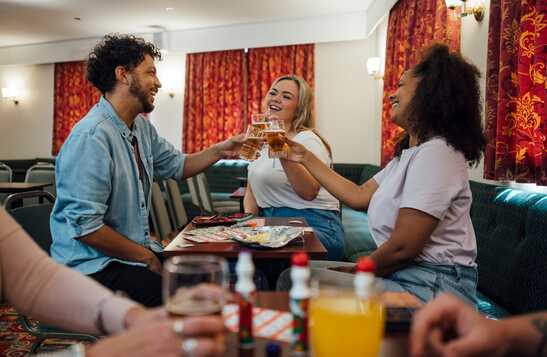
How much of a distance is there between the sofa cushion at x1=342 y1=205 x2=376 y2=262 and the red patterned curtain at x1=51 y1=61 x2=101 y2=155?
6.45m

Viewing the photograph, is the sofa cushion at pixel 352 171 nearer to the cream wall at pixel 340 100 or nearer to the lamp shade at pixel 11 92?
the cream wall at pixel 340 100

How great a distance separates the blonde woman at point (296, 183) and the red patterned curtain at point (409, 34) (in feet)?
2.48

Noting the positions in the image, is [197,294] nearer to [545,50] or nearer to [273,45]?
[545,50]

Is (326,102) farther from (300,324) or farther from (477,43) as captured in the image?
(300,324)

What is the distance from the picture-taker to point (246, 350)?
0.72 metres

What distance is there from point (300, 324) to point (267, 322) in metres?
0.18

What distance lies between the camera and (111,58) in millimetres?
2166

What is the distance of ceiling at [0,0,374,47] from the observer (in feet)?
21.1

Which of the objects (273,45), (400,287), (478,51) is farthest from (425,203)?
(273,45)

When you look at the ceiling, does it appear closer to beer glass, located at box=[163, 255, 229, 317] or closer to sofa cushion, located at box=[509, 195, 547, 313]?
sofa cushion, located at box=[509, 195, 547, 313]

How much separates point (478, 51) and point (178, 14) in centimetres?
489

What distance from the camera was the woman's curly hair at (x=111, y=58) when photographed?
7.12 ft

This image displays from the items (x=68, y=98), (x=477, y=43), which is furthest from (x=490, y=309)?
(x=68, y=98)

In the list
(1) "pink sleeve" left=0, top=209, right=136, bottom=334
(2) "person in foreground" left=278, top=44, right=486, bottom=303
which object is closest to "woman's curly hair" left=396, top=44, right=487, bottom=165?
(2) "person in foreground" left=278, top=44, right=486, bottom=303
